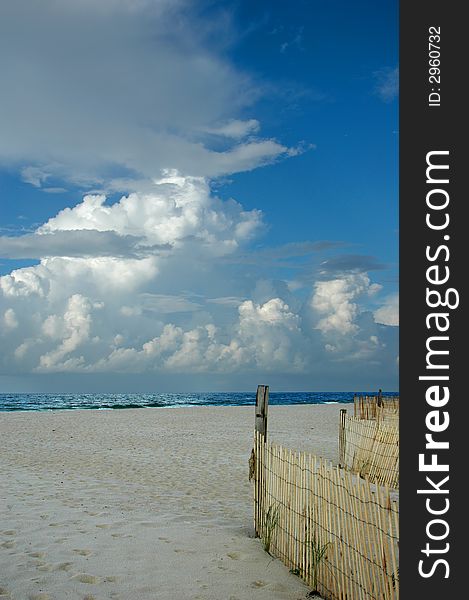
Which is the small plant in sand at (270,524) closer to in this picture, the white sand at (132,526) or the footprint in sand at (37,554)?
the white sand at (132,526)

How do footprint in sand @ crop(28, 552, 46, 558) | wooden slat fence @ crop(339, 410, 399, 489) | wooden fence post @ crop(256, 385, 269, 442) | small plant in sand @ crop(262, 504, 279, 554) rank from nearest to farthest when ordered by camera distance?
1. footprint in sand @ crop(28, 552, 46, 558)
2. small plant in sand @ crop(262, 504, 279, 554)
3. wooden fence post @ crop(256, 385, 269, 442)
4. wooden slat fence @ crop(339, 410, 399, 489)

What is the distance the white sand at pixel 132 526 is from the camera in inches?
188

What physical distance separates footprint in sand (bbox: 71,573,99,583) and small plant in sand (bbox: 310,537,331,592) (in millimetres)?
1723

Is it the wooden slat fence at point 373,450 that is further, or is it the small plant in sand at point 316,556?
the wooden slat fence at point 373,450

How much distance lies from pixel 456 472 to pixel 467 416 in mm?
266

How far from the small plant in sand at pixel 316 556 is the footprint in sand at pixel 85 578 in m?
1.72

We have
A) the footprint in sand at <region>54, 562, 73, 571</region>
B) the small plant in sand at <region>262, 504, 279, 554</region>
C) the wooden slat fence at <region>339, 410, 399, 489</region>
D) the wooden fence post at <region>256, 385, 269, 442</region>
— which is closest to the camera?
the footprint in sand at <region>54, 562, 73, 571</region>

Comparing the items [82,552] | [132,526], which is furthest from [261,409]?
[82,552]

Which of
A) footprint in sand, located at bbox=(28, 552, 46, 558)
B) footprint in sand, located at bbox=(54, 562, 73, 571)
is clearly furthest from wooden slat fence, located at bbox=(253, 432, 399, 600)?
footprint in sand, located at bbox=(28, 552, 46, 558)

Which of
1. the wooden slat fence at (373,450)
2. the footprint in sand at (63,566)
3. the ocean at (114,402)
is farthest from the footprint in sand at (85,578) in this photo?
the ocean at (114,402)

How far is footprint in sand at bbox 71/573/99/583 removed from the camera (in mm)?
4866

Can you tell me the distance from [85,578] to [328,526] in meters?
2.03

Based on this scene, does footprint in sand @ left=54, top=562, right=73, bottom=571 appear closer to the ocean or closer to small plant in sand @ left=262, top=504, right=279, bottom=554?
small plant in sand @ left=262, top=504, right=279, bottom=554

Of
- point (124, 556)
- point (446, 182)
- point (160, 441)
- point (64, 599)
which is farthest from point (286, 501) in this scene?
point (160, 441)
